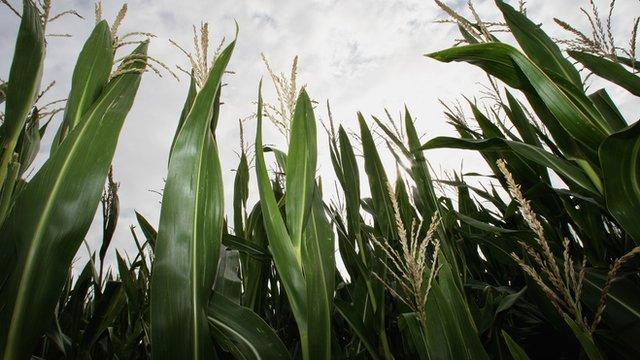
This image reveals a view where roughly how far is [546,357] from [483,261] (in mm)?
368

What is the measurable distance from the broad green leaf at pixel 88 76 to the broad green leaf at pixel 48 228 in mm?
95

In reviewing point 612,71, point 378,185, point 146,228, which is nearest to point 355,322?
point 378,185

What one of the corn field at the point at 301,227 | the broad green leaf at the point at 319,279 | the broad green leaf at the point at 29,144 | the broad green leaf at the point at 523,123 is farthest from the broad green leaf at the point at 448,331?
the broad green leaf at the point at 29,144

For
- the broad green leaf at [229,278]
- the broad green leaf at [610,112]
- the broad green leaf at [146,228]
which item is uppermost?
the broad green leaf at [610,112]

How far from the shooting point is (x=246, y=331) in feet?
2.24

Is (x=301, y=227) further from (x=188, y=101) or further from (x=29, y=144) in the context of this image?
(x=29, y=144)

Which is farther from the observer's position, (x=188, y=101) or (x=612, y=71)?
(x=188, y=101)

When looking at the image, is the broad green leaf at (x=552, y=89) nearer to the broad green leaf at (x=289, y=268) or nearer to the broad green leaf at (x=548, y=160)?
the broad green leaf at (x=548, y=160)

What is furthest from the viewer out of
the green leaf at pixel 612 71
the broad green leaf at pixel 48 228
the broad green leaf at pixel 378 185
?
the broad green leaf at pixel 378 185

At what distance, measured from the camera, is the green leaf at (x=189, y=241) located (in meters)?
0.60

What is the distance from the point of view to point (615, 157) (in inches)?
25.5

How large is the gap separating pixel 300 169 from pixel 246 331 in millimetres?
367

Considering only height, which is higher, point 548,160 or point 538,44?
point 538,44

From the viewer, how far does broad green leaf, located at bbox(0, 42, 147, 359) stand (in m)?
0.56
